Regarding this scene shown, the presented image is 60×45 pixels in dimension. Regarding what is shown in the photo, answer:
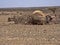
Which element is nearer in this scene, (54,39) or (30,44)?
(30,44)

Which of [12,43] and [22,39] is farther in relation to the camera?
[22,39]

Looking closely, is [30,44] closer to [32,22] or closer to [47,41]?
[47,41]

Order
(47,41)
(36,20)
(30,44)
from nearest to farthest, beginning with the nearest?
(30,44) → (47,41) → (36,20)

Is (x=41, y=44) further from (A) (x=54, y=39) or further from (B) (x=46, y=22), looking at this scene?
(B) (x=46, y=22)

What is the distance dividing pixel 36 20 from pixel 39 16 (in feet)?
1.91

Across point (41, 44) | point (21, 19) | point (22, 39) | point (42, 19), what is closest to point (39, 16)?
point (42, 19)

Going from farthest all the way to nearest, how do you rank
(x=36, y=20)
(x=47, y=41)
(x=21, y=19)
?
(x=21, y=19) → (x=36, y=20) → (x=47, y=41)

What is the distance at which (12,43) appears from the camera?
11.5 metres

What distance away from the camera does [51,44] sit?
1121 centimetres

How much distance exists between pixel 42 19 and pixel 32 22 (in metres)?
0.94

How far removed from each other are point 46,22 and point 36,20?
3.72ft

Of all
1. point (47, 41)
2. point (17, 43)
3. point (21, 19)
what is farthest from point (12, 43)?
point (21, 19)

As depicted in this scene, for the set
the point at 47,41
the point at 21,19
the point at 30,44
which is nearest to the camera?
the point at 30,44

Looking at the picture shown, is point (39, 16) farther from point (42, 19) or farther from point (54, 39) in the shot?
point (54, 39)
